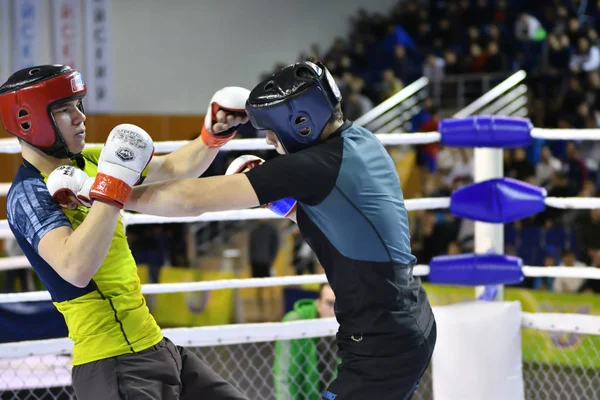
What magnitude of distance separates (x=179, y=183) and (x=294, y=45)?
13.1m

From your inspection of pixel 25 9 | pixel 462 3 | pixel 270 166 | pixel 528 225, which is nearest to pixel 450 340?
pixel 270 166

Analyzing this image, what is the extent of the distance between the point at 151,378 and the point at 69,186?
636mm

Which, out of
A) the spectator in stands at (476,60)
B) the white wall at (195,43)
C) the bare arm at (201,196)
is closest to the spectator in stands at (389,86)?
the spectator in stands at (476,60)

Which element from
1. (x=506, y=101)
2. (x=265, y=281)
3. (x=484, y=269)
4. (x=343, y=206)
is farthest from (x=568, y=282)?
(x=343, y=206)

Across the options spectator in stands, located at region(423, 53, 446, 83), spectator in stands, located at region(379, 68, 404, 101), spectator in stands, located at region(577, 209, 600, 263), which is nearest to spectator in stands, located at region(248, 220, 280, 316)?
spectator in stands, located at region(577, 209, 600, 263)

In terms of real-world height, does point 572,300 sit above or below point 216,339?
below

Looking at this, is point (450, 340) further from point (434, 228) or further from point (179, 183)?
point (434, 228)

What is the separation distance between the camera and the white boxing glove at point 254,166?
2.64m

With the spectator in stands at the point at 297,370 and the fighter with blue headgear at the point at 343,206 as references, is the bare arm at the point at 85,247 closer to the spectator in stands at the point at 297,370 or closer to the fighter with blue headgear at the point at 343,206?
the fighter with blue headgear at the point at 343,206

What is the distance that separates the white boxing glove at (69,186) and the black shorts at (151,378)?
50 cm

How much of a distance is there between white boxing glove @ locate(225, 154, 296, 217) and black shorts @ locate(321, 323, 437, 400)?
53 centimetres

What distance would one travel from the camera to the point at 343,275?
238 centimetres

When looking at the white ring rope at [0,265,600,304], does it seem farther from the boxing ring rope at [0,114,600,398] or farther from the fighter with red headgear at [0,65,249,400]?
the fighter with red headgear at [0,65,249,400]

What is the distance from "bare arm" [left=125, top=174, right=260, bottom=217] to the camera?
7.39 ft
